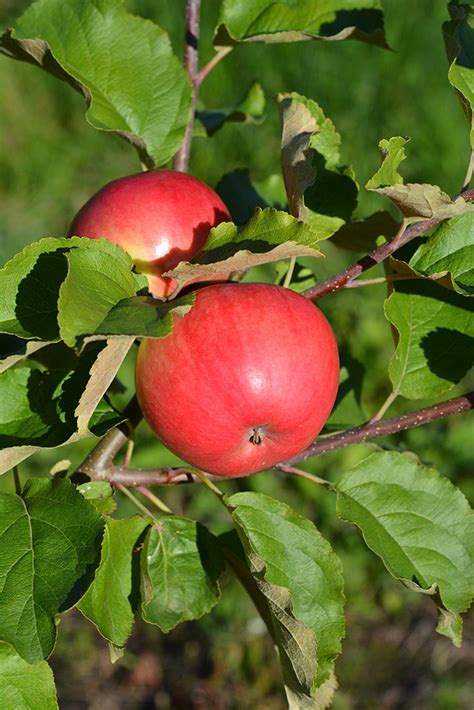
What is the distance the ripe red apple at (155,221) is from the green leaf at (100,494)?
0.25m

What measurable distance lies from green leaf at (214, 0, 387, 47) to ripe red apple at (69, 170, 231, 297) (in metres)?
0.33

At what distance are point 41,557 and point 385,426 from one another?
469 millimetres

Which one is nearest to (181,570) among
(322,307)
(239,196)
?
(239,196)

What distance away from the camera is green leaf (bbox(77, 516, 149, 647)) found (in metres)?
1.03

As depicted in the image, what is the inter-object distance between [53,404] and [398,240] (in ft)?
1.53

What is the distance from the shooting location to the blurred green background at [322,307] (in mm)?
2688

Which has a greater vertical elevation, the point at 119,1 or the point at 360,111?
the point at 119,1

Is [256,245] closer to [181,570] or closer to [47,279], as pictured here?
[47,279]

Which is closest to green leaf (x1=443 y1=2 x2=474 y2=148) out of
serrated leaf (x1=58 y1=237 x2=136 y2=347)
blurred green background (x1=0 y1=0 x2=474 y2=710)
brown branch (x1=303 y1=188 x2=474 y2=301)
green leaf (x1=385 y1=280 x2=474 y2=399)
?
brown branch (x1=303 y1=188 x2=474 y2=301)

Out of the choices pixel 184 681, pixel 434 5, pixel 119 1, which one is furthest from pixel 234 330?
pixel 434 5

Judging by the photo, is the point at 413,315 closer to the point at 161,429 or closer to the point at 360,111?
the point at 161,429

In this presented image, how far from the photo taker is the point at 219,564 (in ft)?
3.78

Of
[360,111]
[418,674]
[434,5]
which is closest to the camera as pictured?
[418,674]

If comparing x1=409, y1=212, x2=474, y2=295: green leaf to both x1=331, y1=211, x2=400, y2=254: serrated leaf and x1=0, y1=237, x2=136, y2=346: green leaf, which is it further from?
x1=0, y1=237, x2=136, y2=346: green leaf
